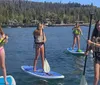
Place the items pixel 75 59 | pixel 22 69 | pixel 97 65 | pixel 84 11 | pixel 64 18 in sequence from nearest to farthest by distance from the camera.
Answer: pixel 97 65
pixel 22 69
pixel 75 59
pixel 64 18
pixel 84 11

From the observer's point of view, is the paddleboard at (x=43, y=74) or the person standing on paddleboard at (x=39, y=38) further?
the person standing on paddleboard at (x=39, y=38)

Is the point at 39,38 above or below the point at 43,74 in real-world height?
above

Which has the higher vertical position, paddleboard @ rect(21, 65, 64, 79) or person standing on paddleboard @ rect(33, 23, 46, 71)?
person standing on paddleboard @ rect(33, 23, 46, 71)

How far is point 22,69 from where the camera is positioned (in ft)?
47.7

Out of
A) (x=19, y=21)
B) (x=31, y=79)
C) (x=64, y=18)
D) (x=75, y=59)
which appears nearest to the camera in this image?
(x=31, y=79)

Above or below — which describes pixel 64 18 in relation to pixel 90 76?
below

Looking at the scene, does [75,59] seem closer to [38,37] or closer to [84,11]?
[38,37]

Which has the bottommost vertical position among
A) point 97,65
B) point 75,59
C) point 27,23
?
point 27,23

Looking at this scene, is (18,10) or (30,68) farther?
(18,10)

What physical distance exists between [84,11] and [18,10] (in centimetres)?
3752

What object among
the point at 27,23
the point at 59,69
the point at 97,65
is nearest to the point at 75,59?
the point at 59,69

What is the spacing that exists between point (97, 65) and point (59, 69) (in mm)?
5979

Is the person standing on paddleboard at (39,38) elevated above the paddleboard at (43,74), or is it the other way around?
the person standing on paddleboard at (39,38)

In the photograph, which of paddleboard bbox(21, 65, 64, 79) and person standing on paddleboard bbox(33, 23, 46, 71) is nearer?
paddleboard bbox(21, 65, 64, 79)
